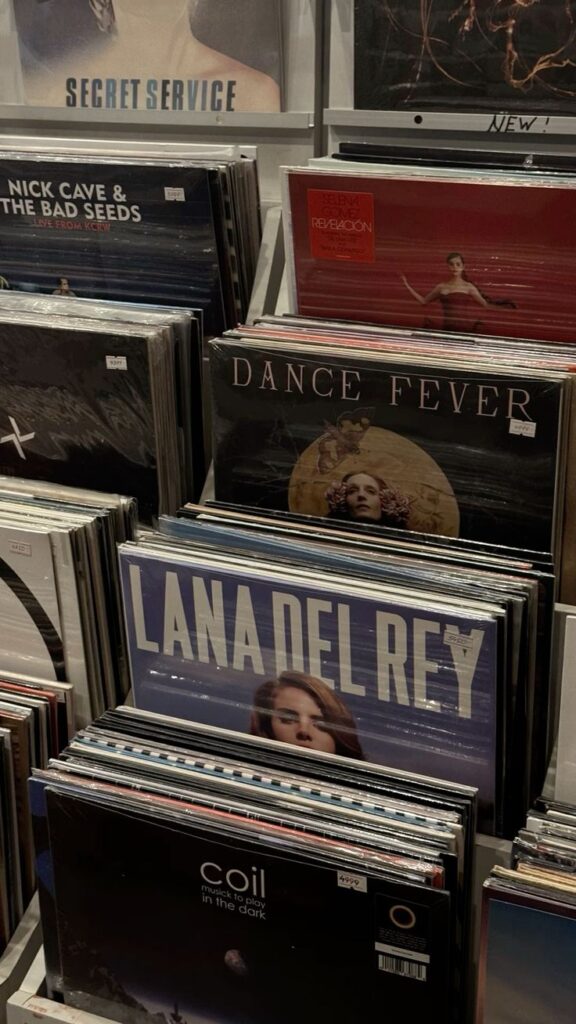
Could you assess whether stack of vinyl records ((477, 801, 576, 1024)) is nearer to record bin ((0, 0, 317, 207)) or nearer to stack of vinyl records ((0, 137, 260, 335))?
stack of vinyl records ((0, 137, 260, 335))

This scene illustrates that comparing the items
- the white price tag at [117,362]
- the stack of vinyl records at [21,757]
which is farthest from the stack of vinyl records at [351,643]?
the white price tag at [117,362]

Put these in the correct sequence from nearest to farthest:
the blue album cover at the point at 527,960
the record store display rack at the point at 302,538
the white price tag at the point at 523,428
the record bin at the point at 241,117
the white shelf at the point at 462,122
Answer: the blue album cover at the point at 527,960 → the record store display rack at the point at 302,538 → the white price tag at the point at 523,428 → the white shelf at the point at 462,122 → the record bin at the point at 241,117

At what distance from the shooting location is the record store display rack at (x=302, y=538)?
3.32ft

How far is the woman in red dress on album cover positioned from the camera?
4.04ft

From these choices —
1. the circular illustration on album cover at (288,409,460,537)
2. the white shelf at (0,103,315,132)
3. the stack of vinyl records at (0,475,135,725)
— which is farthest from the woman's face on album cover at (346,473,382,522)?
the white shelf at (0,103,315,132)

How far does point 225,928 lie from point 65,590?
1.38 ft

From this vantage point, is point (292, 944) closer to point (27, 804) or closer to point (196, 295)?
point (27, 804)

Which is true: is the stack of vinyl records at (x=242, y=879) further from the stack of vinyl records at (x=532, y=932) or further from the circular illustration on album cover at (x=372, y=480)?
the circular illustration on album cover at (x=372, y=480)

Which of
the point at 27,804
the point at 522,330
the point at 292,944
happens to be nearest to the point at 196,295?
the point at 522,330

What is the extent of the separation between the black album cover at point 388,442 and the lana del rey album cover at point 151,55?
520mm

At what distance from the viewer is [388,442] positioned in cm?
119

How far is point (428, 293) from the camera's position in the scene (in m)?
1.26

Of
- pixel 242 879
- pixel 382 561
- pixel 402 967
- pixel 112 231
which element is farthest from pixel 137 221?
pixel 402 967

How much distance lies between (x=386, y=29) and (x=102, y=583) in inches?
31.1
